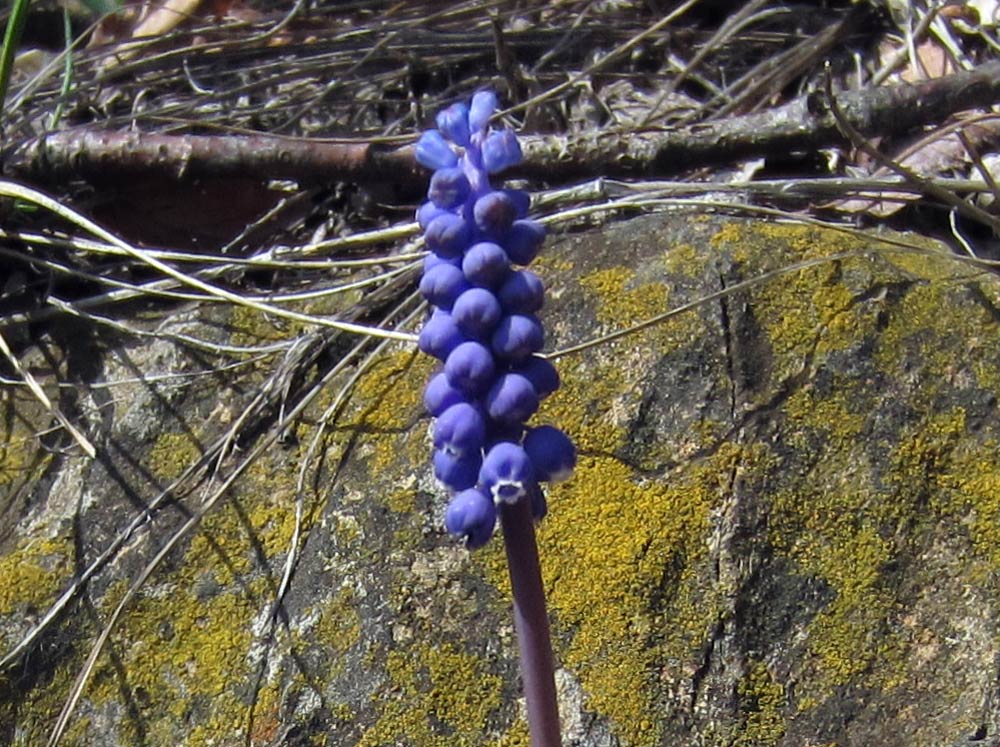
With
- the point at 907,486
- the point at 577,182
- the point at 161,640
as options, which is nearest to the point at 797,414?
the point at 907,486

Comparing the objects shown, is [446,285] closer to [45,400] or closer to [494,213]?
[494,213]

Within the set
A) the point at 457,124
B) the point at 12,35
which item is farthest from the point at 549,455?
the point at 12,35

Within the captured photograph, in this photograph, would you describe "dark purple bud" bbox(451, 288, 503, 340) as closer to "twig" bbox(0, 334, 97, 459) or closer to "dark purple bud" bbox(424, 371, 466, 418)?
"dark purple bud" bbox(424, 371, 466, 418)

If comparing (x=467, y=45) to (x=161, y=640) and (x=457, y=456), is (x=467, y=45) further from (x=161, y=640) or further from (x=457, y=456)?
(x=457, y=456)

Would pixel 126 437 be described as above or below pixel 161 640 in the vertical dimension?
above

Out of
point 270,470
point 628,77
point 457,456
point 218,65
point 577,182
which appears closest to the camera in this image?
point 457,456

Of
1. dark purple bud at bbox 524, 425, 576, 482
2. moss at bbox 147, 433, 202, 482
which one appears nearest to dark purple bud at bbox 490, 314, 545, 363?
dark purple bud at bbox 524, 425, 576, 482

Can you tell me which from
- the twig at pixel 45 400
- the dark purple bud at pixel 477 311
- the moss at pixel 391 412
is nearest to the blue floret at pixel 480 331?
the dark purple bud at pixel 477 311

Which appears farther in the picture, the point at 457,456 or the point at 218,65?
the point at 218,65
